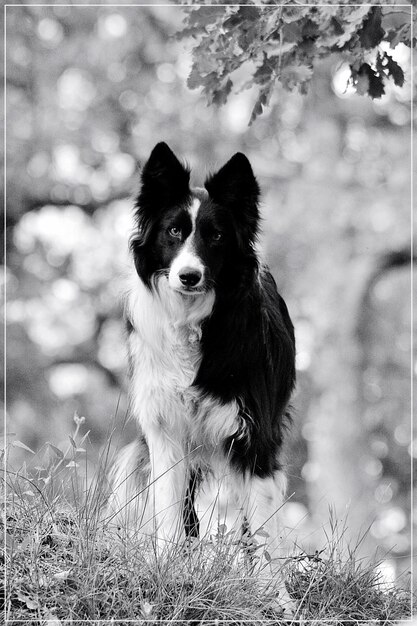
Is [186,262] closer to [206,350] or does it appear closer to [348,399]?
[206,350]

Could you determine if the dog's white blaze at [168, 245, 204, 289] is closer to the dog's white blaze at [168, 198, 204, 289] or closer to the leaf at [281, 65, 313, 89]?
the dog's white blaze at [168, 198, 204, 289]

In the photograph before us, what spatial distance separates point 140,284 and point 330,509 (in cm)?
165

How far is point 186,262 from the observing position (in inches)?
200

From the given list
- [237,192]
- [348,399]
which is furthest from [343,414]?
[237,192]

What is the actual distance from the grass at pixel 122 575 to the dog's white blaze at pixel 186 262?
3.37ft

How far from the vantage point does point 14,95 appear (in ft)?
56.1

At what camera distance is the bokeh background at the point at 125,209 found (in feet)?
51.9

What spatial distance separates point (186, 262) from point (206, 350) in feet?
1.89

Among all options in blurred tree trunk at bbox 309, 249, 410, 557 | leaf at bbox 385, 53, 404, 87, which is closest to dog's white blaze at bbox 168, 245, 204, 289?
leaf at bbox 385, 53, 404, 87

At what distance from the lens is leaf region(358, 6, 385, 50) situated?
15.8 feet

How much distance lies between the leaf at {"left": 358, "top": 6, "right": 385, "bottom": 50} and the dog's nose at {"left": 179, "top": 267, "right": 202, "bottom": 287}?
145 centimetres

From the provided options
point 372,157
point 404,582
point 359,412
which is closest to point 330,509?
point 404,582

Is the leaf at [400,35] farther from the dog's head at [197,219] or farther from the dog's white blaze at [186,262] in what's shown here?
the dog's white blaze at [186,262]

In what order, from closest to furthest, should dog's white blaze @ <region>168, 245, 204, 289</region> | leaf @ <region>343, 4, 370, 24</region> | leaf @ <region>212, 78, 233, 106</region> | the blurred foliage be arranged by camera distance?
leaf @ <region>343, 4, 370, 24</region>, the blurred foliage, dog's white blaze @ <region>168, 245, 204, 289</region>, leaf @ <region>212, 78, 233, 106</region>
